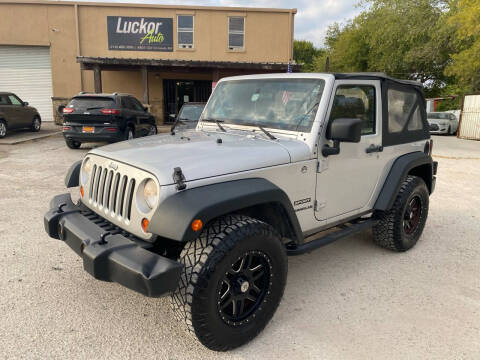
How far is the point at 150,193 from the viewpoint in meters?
2.38

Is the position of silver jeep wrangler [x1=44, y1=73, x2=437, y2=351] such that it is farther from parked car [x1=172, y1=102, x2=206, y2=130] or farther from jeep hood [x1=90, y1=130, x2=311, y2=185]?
parked car [x1=172, y1=102, x2=206, y2=130]

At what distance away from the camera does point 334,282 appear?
349 centimetres

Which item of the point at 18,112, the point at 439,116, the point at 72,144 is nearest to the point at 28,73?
the point at 18,112

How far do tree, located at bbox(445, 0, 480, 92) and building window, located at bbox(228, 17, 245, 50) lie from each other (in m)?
9.82

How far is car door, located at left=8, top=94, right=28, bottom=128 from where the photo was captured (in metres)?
13.6

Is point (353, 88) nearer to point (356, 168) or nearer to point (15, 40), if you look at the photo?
point (356, 168)

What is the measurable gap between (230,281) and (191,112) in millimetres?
8292

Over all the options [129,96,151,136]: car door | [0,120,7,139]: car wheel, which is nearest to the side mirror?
[129,96,151,136]: car door

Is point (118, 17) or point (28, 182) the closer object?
point (28, 182)

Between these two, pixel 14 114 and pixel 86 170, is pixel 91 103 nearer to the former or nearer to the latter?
pixel 14 114

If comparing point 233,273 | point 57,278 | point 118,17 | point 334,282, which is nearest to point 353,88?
point 334,282

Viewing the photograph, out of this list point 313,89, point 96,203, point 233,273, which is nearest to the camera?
point 233,273

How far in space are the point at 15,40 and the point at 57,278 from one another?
807 inches

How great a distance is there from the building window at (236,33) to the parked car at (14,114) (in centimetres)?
1025
